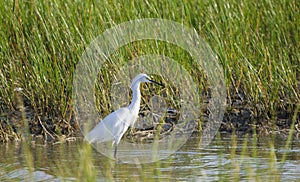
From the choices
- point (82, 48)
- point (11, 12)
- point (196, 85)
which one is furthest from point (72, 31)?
point (196, 85)

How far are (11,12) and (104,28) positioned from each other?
3.27 feet

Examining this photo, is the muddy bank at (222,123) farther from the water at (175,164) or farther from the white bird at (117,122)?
the white bird at (117,122)

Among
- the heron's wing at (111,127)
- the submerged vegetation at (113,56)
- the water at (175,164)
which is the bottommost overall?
the water at (175,164)

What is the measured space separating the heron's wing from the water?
0.19 meters

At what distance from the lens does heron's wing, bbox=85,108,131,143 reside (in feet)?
19.9

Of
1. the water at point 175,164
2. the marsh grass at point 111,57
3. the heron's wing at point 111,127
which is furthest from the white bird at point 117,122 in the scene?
the marsh grass at point 111,57

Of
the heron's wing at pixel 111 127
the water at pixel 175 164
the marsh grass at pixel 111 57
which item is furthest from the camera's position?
the marsh grass at pixel 111 57

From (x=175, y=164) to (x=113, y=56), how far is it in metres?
1.67

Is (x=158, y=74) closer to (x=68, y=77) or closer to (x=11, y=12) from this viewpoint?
(x=68, y=77)

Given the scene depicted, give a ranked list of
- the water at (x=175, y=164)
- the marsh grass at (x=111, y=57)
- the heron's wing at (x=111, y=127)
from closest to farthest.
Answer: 1. the water at (x=175, y=164)
2. the heron's wing at (x=111, y=127)
3. the marsh grass at (x=111, y=57)

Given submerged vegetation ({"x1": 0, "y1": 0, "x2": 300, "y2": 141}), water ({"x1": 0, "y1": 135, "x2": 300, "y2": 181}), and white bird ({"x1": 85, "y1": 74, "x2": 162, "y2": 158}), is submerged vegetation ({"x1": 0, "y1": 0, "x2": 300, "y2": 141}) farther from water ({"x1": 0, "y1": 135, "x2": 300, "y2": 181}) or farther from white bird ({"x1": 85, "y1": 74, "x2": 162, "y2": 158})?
white bird ({"x1": 85, "y1": 74, "x2": 162, "y2": 158})

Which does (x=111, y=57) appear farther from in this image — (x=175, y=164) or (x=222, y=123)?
(x=175, y=164)

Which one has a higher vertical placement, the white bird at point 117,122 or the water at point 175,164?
the white bird at point 117,122

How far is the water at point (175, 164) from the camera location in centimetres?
514
